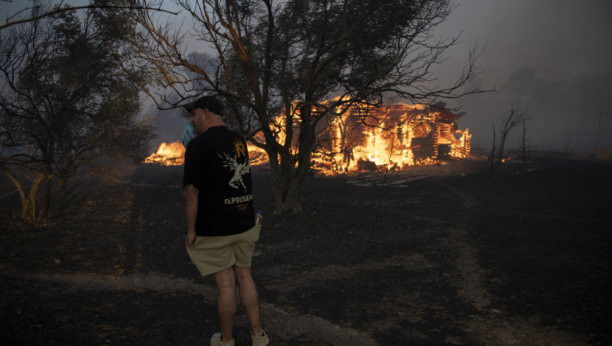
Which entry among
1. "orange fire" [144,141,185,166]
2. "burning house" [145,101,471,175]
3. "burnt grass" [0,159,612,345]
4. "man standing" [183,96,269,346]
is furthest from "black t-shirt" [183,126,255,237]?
"orange fire" [144,141,185,166]

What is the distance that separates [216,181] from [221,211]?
240 millimetres

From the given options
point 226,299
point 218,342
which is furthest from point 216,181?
point 218,342

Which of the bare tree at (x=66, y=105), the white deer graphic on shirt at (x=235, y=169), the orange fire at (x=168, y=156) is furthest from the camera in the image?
the orange fire at (x=168, y=156)

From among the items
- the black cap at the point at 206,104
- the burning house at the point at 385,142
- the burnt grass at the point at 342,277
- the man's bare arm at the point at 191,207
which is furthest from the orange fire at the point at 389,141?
the man's bare arm at the point at 191,207

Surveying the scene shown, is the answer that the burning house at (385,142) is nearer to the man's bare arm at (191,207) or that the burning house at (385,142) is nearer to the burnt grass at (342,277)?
the burnt grass at (342,277)

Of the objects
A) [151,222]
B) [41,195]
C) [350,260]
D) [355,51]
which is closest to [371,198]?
[355,51]

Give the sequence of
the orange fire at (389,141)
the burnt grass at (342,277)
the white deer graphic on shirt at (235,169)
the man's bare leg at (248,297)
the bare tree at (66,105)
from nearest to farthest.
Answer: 1. the white deer graphic on shirt at (235,169)
2. the man's bare leg at (248,297)
3. the burnt grass at (342,277)
4. the bare tree at (66,105)
5. the orange fire at (389,141)

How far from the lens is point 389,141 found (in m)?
23.8

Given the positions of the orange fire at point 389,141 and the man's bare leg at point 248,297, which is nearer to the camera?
the man's bare leg at point 248,297

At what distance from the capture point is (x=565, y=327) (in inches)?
131

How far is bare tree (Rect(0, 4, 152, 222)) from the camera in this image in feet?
24.3

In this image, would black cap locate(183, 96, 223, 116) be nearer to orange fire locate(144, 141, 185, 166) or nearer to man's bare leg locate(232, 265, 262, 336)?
man's bare leg locate(232, 265, 262, 336)

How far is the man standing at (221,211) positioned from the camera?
2.55 m

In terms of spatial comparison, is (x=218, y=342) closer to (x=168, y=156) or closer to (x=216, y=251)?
(x=216, y=251)
